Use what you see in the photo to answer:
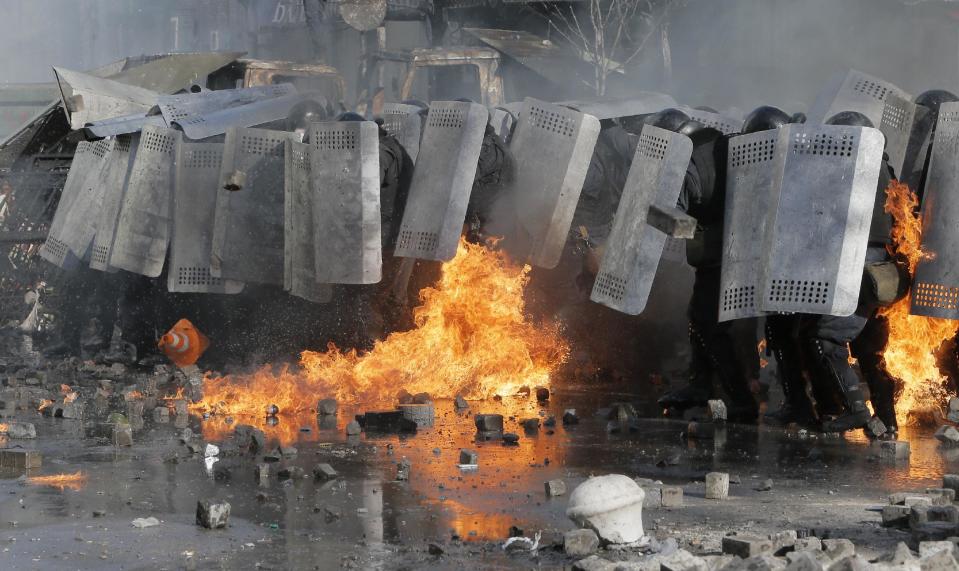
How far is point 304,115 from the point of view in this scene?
11.7 m

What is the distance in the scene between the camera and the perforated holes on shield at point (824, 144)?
8.59 m

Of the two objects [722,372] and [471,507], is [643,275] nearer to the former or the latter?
[722,372]

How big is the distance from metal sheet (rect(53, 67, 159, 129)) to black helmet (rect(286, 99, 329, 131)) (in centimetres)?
302

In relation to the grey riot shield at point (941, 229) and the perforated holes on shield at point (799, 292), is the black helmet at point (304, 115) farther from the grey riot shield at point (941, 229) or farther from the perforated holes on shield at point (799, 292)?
the grey riot shield at point (941, 229)

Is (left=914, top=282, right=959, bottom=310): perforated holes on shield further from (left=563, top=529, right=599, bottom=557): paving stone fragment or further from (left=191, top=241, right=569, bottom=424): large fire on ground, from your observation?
(left=563, top=529, right=599, bottom=557): paving stone fragment

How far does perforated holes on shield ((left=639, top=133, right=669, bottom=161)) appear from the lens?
9406mm

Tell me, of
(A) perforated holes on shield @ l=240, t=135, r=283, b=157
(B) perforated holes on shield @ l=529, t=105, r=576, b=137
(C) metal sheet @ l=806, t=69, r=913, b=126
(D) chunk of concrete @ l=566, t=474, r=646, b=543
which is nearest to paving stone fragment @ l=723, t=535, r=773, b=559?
(D) chunk of concrete @ l=566, t=474, r=646, b=543

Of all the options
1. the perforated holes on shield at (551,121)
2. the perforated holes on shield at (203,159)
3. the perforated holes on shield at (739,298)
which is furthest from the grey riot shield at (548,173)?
the perforated holes on shield at (203,159)

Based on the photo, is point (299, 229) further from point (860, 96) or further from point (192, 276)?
point (860, 96)

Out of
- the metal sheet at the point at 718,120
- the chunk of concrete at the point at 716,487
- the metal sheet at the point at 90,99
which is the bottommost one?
the chunk of concrete at the point at 716,487

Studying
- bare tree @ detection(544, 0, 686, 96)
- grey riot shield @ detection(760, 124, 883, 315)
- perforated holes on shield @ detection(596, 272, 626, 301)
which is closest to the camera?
grey riot shield @ detection(760, 124, 883, 315)

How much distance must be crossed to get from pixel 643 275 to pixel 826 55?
13738 millimetres

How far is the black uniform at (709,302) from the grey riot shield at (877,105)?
1286 millimetres

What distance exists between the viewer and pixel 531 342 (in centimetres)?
1167
